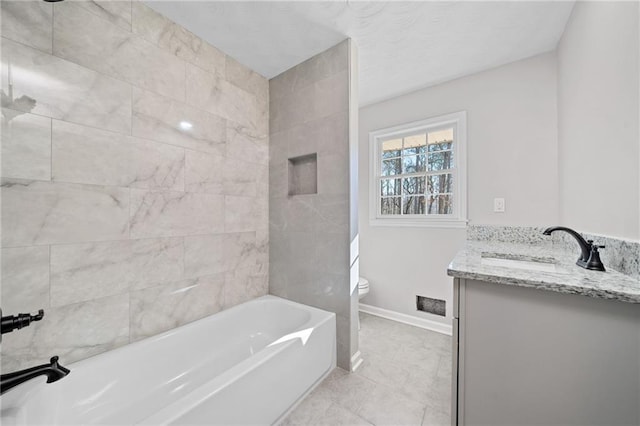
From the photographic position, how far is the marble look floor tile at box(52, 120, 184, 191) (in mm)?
1192

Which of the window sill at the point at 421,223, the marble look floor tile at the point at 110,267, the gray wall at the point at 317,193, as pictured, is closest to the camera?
the marble look floor tile at the point at 110,267

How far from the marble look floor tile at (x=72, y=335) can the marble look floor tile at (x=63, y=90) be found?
967mm

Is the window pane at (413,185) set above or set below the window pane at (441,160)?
below

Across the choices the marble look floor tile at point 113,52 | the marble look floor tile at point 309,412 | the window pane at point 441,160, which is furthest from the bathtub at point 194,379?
the window pane at point 441,160

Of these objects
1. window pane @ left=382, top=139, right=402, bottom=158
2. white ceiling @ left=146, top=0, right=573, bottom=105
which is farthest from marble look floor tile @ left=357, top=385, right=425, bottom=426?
white ceiling @ left=146, top=0, right=573, bottom=105

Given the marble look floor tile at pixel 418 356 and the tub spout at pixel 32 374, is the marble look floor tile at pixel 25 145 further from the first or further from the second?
the marble look floor tile at pixel 418 356

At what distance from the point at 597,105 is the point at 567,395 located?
1.43 m

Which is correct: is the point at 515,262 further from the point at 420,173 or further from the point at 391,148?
the point at 391,148

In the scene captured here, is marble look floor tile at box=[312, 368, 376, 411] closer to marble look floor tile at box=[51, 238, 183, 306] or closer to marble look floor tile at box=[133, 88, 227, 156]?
marble look floor tile at box=[51, 238, 183, 306]

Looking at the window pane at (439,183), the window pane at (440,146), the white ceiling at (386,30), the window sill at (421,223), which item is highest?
the white ceiling at (386,30)

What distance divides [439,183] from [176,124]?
235 cm

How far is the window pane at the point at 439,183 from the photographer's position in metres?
2.38

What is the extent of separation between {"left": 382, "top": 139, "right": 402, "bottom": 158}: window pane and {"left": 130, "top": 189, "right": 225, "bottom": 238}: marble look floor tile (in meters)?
1.87

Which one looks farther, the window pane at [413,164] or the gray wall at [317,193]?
the window pane at [413,164]
